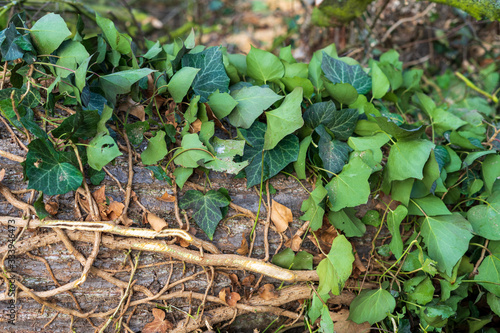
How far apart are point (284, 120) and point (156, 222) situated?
44cm

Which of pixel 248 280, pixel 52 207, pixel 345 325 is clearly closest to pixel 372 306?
pixel 345 325

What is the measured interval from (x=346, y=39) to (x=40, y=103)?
1.80 metres

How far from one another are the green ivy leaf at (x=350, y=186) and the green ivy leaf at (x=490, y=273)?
0.46 metres

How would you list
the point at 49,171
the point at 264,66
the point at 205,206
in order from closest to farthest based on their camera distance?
1. the point at 49,171
2. the point at 205,206
3. the point at 264,66

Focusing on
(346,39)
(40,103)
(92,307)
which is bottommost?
(92,307)

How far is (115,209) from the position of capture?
879mm

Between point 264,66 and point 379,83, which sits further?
point 379,83

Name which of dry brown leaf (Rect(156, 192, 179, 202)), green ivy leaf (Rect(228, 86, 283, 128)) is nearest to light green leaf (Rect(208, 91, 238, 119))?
green ivy leaf (Rect(228, 86, 283, 128))

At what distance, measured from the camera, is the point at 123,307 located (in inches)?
35.7

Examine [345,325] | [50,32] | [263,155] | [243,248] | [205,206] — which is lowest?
[345,325]

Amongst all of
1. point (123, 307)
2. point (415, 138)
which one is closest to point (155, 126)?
point (123, 307)

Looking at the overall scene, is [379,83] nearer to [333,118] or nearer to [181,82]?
[333,118]

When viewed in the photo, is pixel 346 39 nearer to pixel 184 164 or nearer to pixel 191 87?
pixel 191 87

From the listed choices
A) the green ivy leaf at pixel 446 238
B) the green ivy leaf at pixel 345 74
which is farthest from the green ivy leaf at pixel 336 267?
the green ivy leaf at pixel 345 74
